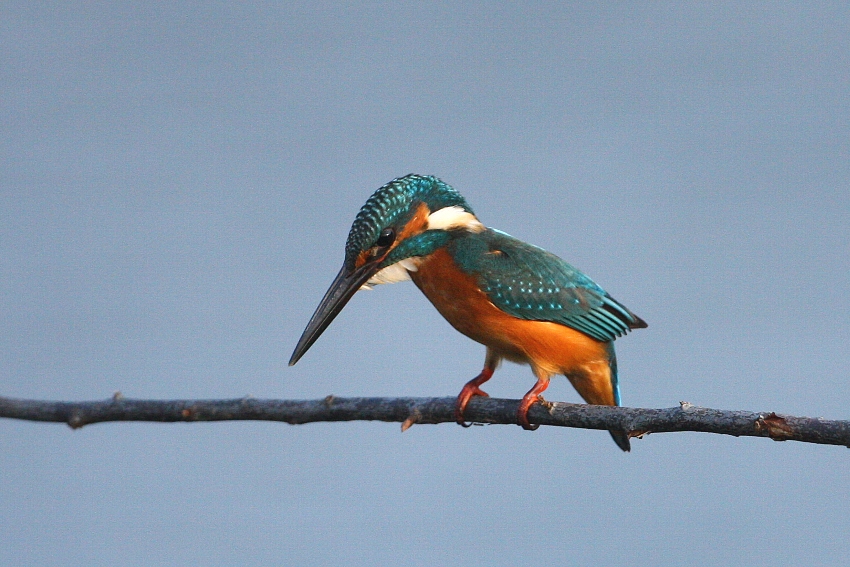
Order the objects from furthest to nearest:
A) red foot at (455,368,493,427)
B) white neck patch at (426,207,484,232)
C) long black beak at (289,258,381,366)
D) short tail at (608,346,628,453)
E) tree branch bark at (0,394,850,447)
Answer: short tail at (608,346,628,453)
white neck patch at (426,207,484,232)
long black beak at (289,258,381,366)
red foot at (455,368,493,427)
tree branch bark at (0,394,850,447)

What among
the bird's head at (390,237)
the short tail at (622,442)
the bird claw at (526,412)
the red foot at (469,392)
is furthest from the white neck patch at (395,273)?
the short tail at (622,442)

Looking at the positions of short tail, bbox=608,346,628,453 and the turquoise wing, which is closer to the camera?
the turquoise wing

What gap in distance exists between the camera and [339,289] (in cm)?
150

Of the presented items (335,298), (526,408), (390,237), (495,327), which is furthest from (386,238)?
(526,408)

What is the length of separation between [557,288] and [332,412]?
523 mm

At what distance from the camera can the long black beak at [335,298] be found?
1496 mm

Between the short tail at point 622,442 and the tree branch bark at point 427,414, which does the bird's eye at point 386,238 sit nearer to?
the tree branch bark at point 427,414

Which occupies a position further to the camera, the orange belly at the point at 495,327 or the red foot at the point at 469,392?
the orange belly at the point at 495,327

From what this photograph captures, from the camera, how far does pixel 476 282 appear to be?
1544 mm

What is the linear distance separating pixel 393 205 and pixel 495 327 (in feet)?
0.91

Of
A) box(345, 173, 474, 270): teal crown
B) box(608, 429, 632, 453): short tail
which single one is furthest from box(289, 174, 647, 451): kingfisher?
box(608, 429, 632, 453): short tail

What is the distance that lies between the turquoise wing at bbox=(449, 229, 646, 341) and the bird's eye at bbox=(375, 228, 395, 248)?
0.40 ft

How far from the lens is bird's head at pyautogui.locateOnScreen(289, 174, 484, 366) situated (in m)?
1.48

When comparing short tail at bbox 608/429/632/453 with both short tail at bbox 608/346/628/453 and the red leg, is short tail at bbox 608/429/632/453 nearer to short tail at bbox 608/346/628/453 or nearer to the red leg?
short tail at bbox 608/346/628/453
